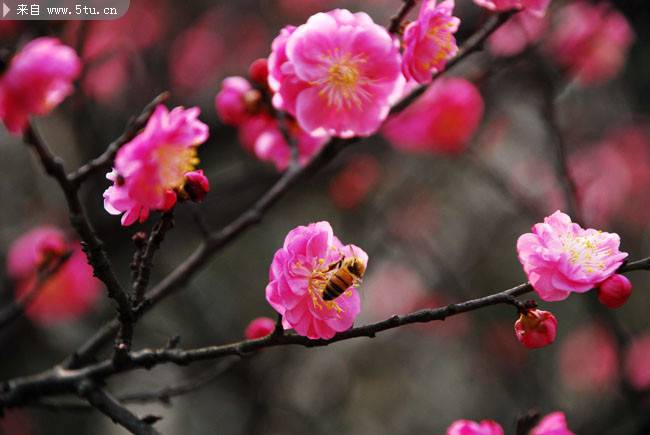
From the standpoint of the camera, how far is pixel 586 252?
1056mm

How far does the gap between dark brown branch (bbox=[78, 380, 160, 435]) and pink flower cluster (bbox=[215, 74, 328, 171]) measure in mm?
700

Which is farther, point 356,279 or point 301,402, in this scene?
point 301,402

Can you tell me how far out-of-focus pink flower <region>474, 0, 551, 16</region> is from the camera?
4.43 feet

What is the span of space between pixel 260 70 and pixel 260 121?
0.79 ft

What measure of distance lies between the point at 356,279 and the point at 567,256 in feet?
1.03

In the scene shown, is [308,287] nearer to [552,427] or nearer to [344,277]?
[344,277]

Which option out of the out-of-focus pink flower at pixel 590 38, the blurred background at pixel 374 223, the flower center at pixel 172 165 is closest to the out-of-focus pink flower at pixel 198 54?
the blurred background at pixel 374 223

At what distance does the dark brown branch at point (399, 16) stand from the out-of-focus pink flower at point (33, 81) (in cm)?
64

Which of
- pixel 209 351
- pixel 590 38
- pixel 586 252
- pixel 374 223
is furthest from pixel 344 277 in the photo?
pixel 374 223

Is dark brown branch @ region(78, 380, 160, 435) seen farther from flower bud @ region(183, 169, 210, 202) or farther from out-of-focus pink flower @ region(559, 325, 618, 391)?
out-of-focus pink flower @ region(559, 325, 618, 391)

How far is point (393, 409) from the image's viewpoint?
480cm

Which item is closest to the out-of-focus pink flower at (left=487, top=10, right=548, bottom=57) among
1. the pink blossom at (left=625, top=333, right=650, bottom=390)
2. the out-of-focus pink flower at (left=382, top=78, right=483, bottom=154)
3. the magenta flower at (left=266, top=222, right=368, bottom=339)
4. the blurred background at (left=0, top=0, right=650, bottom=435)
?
the blurred background at (left=0, top=0, right=650, bottom=435)

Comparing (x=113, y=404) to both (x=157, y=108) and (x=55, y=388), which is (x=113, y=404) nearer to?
(x=55, y=388)

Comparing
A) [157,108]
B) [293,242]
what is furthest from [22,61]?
[293,242]
